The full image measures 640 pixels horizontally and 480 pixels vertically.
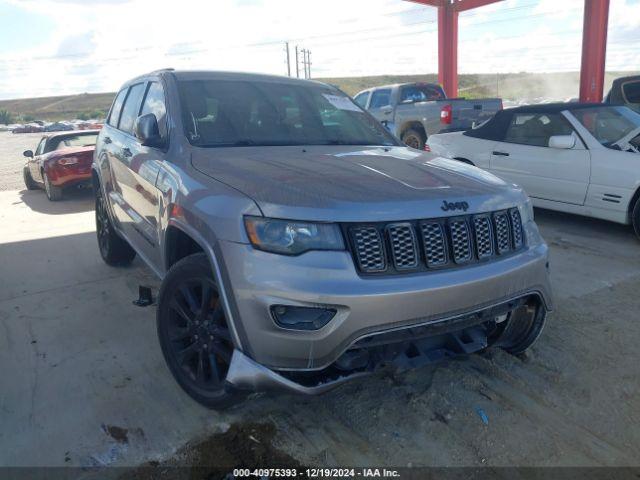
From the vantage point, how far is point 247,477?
7.61 ft

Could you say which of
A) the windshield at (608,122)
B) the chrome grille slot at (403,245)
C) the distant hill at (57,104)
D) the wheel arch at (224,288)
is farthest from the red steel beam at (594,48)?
the distant hill at (57,104)

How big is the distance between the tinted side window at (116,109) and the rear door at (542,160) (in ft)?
15.4

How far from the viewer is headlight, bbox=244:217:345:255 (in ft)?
7.45

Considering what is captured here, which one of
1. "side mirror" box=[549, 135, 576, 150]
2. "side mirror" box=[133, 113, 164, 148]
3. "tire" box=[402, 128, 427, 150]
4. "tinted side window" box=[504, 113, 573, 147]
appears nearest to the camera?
"side mirror" box=[133, 113, 164, 148]

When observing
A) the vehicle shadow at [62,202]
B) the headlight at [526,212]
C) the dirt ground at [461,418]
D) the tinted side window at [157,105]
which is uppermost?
the tinted side window at [157,105]

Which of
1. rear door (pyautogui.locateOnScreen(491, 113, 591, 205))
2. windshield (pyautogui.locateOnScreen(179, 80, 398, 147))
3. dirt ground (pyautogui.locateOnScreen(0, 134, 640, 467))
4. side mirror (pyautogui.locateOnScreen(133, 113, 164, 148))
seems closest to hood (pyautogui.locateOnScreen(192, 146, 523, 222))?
windshield (pyautogui.locateOnScreen(179, 80, 398, 147))

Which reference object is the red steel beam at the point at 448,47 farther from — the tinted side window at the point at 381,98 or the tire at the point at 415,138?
the tire at the point at 415,138

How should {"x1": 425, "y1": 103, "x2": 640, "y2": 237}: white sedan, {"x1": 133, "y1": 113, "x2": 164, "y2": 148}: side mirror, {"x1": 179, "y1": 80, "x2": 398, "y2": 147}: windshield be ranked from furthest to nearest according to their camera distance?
{"x1": 425, "y1": 103, "x2": 640, "y2": 237}: white sedan → {"x1": 179, "y1": 80, "x2": 398, "y2": 147}: windshield → {"x1": 133, "y1": 113, "x2": 164, "y2": 148}: side mirror

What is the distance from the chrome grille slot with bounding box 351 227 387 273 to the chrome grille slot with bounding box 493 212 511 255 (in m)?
0.72

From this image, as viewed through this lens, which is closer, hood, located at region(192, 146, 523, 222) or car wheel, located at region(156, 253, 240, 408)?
hood, located at region(192, 146, 523, 222)

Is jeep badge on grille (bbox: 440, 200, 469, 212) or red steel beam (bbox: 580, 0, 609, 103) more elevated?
red steel beam (bbox: 580, 0, 609, 103)

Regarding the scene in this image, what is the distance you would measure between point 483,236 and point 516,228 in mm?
320

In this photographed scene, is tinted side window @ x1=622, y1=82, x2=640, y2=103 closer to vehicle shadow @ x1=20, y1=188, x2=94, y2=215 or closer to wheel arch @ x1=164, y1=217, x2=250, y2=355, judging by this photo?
wheel arch @ x1=164, y1=217, x2=250, y2=355

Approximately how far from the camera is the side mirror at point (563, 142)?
6.07m
